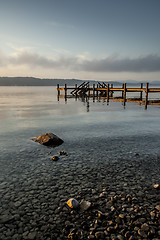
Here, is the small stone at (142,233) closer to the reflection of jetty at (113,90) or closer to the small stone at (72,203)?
the small stone at (72,203)

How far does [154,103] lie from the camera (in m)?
32.3

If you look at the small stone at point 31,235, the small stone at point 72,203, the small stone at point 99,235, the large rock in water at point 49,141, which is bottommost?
the small stone at point 31,235

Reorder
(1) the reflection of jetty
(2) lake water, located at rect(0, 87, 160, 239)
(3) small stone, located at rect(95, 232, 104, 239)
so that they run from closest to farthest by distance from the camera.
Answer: (3) small stone, located at rect(95, 232, 104, 239) → (2) lake water, located at rect(0, 87, 160, 239) → (1) the reflection of jetty

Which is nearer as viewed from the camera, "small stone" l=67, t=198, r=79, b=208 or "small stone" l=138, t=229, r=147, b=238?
"small stone" l=138, t=229, r=147, b=238

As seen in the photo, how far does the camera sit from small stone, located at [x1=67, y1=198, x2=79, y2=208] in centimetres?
473

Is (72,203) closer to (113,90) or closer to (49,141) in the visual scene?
(49,141)

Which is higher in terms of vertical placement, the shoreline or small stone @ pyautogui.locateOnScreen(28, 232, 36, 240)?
the shoreline

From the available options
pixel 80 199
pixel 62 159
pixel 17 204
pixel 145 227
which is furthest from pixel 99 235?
pixel 62 159

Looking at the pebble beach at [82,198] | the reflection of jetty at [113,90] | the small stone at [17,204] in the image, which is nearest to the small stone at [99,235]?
the pebble beach at [82,198]

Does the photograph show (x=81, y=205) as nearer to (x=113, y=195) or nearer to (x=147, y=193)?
(x=113, y=195)

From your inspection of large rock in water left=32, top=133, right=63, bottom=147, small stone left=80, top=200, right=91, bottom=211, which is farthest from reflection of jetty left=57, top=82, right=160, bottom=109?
small stone left=80, top=200, right=91, bottom=211

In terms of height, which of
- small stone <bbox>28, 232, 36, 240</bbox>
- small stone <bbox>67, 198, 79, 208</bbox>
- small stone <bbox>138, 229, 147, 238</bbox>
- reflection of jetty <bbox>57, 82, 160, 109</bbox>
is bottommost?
small stone <bbox>28, 232, 36, 240</bbox>

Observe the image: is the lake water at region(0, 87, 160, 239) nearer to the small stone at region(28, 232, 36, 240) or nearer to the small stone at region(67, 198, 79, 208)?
the small stone at region(28, 232, 36, 240)

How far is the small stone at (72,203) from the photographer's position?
15.5 ft
